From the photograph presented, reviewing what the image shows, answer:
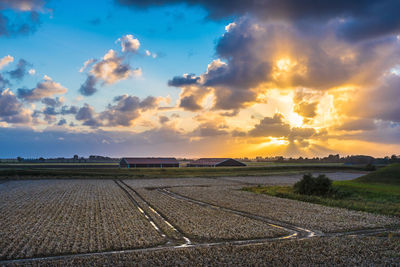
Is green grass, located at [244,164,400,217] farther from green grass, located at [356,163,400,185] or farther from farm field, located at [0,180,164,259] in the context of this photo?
farm field, located at [0,180,164,259]

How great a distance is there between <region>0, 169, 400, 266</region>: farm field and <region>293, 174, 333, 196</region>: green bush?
9.89m

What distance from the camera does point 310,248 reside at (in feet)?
44.6

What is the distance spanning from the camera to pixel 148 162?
363 ft

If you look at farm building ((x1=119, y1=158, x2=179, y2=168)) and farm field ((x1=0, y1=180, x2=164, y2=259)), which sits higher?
farm building ((x1=119, y1=158, x2=179, y2=168))

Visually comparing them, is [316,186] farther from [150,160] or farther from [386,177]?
[150,160]

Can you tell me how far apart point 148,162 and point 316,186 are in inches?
3241

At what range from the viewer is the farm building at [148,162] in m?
109

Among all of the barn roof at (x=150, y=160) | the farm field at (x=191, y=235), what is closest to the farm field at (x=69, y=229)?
the farm field at (x=191, y=235)

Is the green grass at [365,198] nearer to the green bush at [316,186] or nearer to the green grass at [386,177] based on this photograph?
the green grass at [386,177]

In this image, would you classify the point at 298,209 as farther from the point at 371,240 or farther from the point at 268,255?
the point at 268,255

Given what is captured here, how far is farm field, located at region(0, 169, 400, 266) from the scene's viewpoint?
1223 centimetres

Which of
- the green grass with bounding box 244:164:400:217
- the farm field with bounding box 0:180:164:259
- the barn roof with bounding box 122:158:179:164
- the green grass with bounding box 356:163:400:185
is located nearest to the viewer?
the farm field with bounding box 0:180:164:259

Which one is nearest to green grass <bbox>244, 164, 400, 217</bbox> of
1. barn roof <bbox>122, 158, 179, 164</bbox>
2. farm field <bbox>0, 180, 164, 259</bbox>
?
farm field <bbox>0, 180, 164, 259</bbox>

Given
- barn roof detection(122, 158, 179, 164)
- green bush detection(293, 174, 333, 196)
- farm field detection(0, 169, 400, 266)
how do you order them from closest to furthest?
1. farm field detection(0, 169, 400, 266)
2. green bush detection(293, 174, 333, 196)
3. barn roof detection(122, 158, 179, 164)
